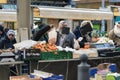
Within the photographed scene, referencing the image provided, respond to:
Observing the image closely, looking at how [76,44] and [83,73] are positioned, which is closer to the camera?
[83,73]

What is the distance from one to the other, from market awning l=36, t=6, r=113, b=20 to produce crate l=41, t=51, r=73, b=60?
1862 mm

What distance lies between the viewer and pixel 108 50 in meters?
9.62

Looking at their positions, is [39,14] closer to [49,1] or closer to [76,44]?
[76,44]

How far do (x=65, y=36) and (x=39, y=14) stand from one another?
0.94 metres

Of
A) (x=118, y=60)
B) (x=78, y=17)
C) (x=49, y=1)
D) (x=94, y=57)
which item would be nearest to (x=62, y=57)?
(x=94, y=57)

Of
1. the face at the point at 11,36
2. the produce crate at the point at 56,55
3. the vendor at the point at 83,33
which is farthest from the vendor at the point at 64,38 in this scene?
the face at the point at 11,36

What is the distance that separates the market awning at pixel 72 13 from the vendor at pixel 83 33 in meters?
0.63

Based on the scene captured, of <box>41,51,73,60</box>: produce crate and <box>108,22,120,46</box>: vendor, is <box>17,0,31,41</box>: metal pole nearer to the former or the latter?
<box>41,51,73,60</box>: produce crate

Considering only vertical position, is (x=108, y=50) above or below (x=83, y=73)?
below

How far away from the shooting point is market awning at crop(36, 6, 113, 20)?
1061cm

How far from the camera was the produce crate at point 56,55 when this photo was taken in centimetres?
870

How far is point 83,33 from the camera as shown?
1104cm

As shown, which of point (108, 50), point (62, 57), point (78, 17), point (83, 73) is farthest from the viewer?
point (78, 17)

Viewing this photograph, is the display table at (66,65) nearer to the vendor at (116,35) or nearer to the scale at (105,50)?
the scale at (105,50)
